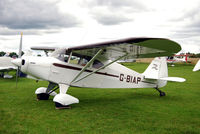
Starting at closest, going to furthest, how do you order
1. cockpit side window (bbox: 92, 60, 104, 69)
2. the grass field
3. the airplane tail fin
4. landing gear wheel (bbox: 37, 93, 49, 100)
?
1. the grass field
2. cockpit side window (bbox: 92, 60, 104, 69)
3. landing gear wheel (bbox: 37, 93, 49, 100)
4. the airplane tail fin

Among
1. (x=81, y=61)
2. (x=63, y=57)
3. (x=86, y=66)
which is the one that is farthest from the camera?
(x=81, y=61)

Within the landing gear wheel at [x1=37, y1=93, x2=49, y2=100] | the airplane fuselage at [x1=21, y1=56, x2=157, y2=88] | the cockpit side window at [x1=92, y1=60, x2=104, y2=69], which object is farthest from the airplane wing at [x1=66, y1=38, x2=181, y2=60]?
the landing gear wheel at [x1=37, y1=93, x2=49, y2=100]

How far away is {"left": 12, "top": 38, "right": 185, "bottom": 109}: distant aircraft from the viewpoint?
4980 millimetres

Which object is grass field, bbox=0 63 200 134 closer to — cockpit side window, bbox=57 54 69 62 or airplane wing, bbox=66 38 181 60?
cockpit side window, bbox=57 54 69 62

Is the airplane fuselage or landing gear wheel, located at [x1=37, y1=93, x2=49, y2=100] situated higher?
the airplane fuselage

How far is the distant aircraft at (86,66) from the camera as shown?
4980 millimetres

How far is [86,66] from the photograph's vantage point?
5664 millimetres

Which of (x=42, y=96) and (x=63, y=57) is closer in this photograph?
(x=63, y=57)

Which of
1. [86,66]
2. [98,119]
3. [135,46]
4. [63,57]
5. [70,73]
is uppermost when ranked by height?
[135,46]

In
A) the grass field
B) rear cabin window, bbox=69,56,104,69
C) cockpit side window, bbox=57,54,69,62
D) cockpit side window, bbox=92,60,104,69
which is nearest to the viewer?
the grass field

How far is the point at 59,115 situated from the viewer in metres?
4.88

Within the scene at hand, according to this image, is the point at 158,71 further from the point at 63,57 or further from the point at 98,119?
the point at 98,119

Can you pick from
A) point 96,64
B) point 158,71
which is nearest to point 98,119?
point 96,64

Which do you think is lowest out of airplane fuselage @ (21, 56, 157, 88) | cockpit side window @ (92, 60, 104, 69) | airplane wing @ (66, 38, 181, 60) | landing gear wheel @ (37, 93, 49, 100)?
landing gear wheel @ (37, 93, 49, 100)
